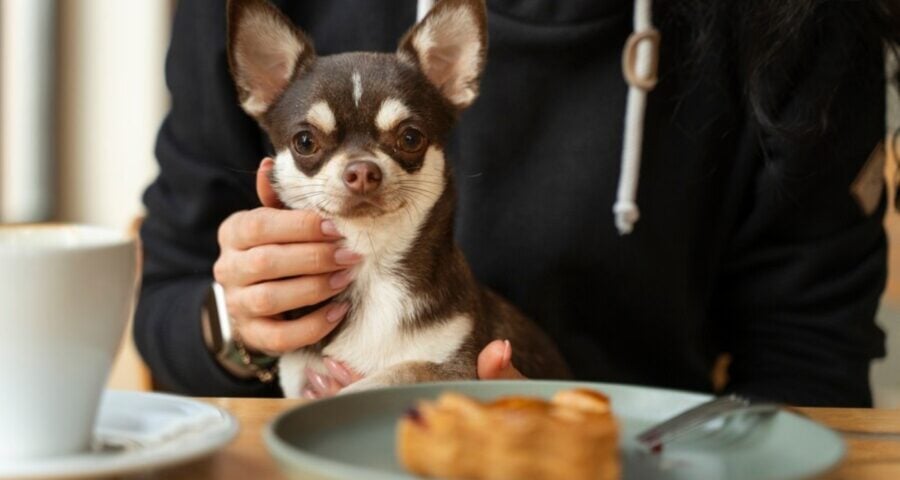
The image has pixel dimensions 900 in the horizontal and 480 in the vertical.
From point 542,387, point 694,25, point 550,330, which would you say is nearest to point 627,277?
point 550,330

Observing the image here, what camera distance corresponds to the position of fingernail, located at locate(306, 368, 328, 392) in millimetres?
789

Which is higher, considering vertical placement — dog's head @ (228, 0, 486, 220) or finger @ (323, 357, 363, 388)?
dog's head @ (228, 0, 486, 220)

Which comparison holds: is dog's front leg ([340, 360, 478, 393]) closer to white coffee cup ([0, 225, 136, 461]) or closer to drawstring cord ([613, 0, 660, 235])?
white coffee cup ([0, 225, 136, 461])

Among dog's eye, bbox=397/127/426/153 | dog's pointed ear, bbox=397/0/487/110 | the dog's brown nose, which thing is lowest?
the dog's brown nose

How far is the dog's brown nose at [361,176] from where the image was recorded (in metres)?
0.70

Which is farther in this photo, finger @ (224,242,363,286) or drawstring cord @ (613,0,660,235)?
drawstring cord @ (613,0,660,235)

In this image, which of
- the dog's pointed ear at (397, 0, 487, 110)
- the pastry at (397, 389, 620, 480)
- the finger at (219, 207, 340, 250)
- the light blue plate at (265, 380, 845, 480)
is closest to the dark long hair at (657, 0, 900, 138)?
the dog's pointed ear at (397, 0, 487, 110)

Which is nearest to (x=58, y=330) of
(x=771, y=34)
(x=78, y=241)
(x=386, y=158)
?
(x=78, y=241)

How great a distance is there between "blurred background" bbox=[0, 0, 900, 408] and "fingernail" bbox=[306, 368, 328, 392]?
3.55 feet

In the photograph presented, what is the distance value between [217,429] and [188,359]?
614mm

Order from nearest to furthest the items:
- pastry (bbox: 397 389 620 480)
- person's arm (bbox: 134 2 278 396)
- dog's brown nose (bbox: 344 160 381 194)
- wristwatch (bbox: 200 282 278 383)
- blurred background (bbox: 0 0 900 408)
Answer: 1. pastry (bbox: 397 389 620 480)
2. dog's brown nose (bbox: 344 160 381 194)
3. wristwatch (bbox: 200 282 278 383)
4. person's arm (bbox: 134 2 278 396)
5. blurred background (bbox: 0 0 900 408)

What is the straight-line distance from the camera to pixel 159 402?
560mm

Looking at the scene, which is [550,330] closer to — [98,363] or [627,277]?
[627,277]

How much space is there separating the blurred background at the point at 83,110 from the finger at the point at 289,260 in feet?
3.20
